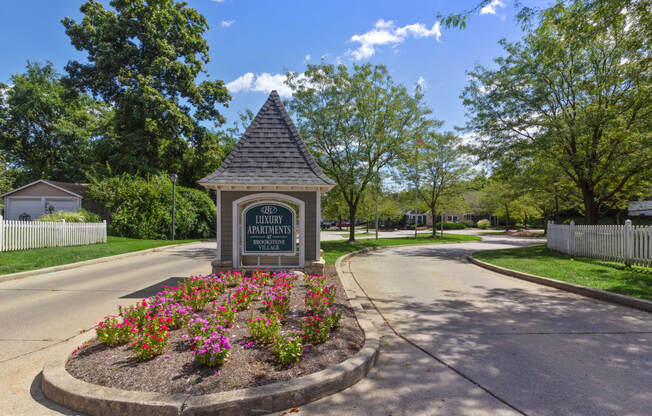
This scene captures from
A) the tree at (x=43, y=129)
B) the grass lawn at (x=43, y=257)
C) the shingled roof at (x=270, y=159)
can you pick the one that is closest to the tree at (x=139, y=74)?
the tree at (x=43, y=129)

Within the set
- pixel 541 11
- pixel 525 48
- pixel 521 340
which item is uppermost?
pixel 525 48

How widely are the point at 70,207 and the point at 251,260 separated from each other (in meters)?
22.9

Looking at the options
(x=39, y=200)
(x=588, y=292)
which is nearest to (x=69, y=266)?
(x=588, y=292)

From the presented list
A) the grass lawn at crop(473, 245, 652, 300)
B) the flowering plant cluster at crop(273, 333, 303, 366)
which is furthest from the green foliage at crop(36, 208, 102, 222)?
the grass lawn at crop(473, 245, 652, 300)

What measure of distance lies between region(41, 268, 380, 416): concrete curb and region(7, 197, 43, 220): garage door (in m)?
28.8

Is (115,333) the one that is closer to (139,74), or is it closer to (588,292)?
(588,292)

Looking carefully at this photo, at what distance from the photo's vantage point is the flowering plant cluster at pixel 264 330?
13.1 ft

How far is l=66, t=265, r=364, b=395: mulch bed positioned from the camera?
10.1 feet

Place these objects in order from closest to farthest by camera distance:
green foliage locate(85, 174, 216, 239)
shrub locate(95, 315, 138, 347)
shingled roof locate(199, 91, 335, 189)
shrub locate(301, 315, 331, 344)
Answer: shrub locate(95, 315, 138, 347) → shrub locate(301, 315, 331, 344) → shingled roof locate(199, 91, 335, 189) → green foliage locate(85, 174, 216, 239)

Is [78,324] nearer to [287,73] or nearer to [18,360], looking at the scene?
[18,360]

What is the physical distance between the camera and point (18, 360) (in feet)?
13.0

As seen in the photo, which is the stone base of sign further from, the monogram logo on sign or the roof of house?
the roof of house

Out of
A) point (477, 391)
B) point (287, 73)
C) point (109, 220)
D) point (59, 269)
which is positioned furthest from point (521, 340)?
point (109, 220)

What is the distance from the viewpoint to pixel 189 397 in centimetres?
282
